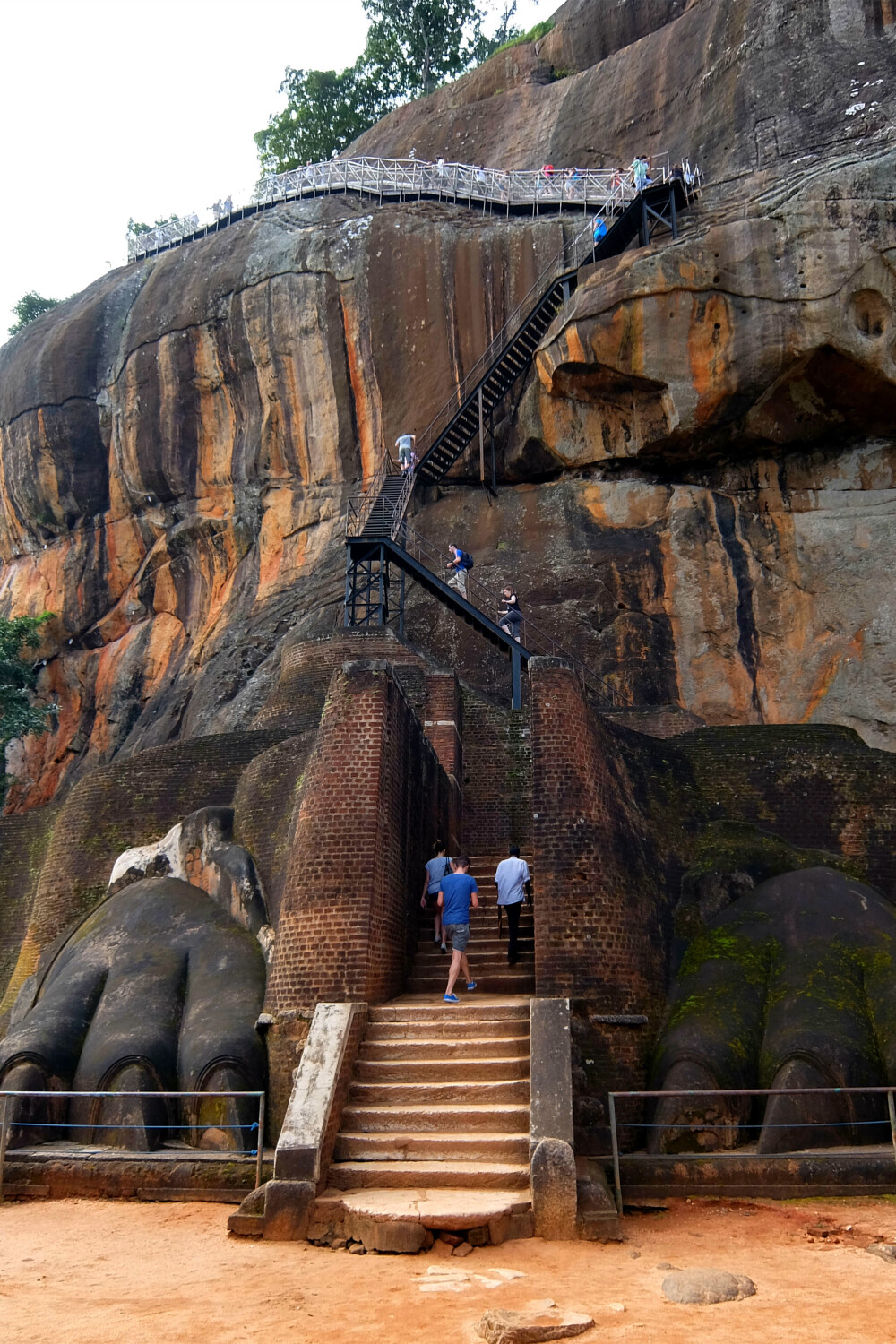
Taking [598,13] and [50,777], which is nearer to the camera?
[50,777]

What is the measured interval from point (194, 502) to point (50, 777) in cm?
769

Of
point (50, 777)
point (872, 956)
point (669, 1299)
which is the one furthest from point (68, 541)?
point (669, 1299)

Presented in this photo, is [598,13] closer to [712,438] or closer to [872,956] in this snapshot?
[712,438]

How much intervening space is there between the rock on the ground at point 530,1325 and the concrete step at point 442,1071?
3.24 metres

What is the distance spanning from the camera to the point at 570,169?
28266mm

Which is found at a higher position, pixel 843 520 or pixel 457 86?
pixel 457 86

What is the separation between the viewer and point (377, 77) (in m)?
42.4

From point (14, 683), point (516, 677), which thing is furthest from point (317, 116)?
point (516, 677)

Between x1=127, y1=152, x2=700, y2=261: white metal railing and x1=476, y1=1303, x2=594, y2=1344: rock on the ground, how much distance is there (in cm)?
2340

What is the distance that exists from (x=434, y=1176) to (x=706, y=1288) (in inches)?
93.7

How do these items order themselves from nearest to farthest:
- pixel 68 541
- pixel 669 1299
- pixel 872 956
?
pixel 669 1299 → pixel 872 956 → pixel 68 541

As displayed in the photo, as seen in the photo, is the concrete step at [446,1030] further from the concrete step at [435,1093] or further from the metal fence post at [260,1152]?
the metal fence post at [260,1152]

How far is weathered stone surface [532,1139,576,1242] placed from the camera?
25.9 ft

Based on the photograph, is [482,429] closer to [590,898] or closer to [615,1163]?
[590,898]
